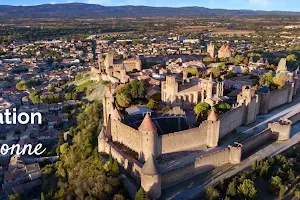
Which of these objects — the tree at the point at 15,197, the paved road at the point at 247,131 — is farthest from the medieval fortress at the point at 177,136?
the tree at the point at 15,197

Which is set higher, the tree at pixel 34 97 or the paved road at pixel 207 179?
the paved road at pixel 207 179

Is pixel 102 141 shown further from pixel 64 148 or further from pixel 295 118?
pixel 295 118

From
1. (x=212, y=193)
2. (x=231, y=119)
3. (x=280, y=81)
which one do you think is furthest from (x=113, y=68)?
(x=212, y=193)

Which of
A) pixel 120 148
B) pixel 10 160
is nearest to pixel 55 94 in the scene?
pixel 10 160

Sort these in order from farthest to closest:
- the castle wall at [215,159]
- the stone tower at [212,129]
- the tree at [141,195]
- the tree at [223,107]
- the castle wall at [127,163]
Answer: the tree at [223,107], the stone tower at [212,129], the castle wall at [215,159], the castle wall at [127,163], the tree at [141,195]

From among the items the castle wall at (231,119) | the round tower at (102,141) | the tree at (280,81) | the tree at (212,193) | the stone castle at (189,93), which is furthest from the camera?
the tree at (280,81)

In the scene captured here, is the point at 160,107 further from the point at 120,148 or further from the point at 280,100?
the point at 280,100

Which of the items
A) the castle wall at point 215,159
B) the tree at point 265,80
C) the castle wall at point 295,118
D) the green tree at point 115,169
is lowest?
the green tree at point 115,169

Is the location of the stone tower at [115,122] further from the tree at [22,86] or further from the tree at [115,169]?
the tree at [22,86]

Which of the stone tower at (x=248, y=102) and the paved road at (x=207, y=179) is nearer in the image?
the paved road at (x=207, y=179)
